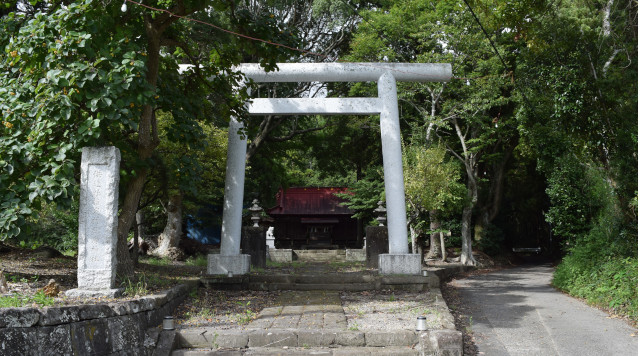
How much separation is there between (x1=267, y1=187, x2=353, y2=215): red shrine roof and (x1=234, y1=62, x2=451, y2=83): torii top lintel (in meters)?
13.6

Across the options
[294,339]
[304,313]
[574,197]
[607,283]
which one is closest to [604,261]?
[607,283]

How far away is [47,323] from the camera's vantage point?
4.63m

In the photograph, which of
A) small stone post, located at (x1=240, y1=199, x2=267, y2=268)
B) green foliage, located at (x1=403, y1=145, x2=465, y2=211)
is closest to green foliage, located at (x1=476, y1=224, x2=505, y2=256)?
green foliage, located at (x1=403, y1=145, x2=465, y2=211)

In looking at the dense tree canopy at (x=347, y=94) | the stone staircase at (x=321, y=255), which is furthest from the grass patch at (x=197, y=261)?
the stone staircase at (x=321, y=255)

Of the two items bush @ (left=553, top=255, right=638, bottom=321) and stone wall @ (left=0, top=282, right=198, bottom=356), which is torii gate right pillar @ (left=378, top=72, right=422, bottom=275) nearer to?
bush @ (left=553, top=255, right=638, bottom=321)

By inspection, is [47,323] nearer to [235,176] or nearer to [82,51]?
[82,51]

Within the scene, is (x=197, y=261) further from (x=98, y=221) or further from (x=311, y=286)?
(x=98, y=221)

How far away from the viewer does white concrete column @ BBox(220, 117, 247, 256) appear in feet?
33.7

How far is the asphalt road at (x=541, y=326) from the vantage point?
20.6 ft

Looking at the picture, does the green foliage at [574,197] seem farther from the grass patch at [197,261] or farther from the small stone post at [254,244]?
the grass patch at [197,261]

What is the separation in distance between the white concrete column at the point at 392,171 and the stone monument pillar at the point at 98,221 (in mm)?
5689

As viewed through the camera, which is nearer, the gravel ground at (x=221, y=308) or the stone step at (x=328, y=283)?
the gravel ground at (x=221, y=308)

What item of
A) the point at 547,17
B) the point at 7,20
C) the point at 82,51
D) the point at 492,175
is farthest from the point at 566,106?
the point at 492,175

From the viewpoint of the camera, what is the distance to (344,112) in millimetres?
10797
